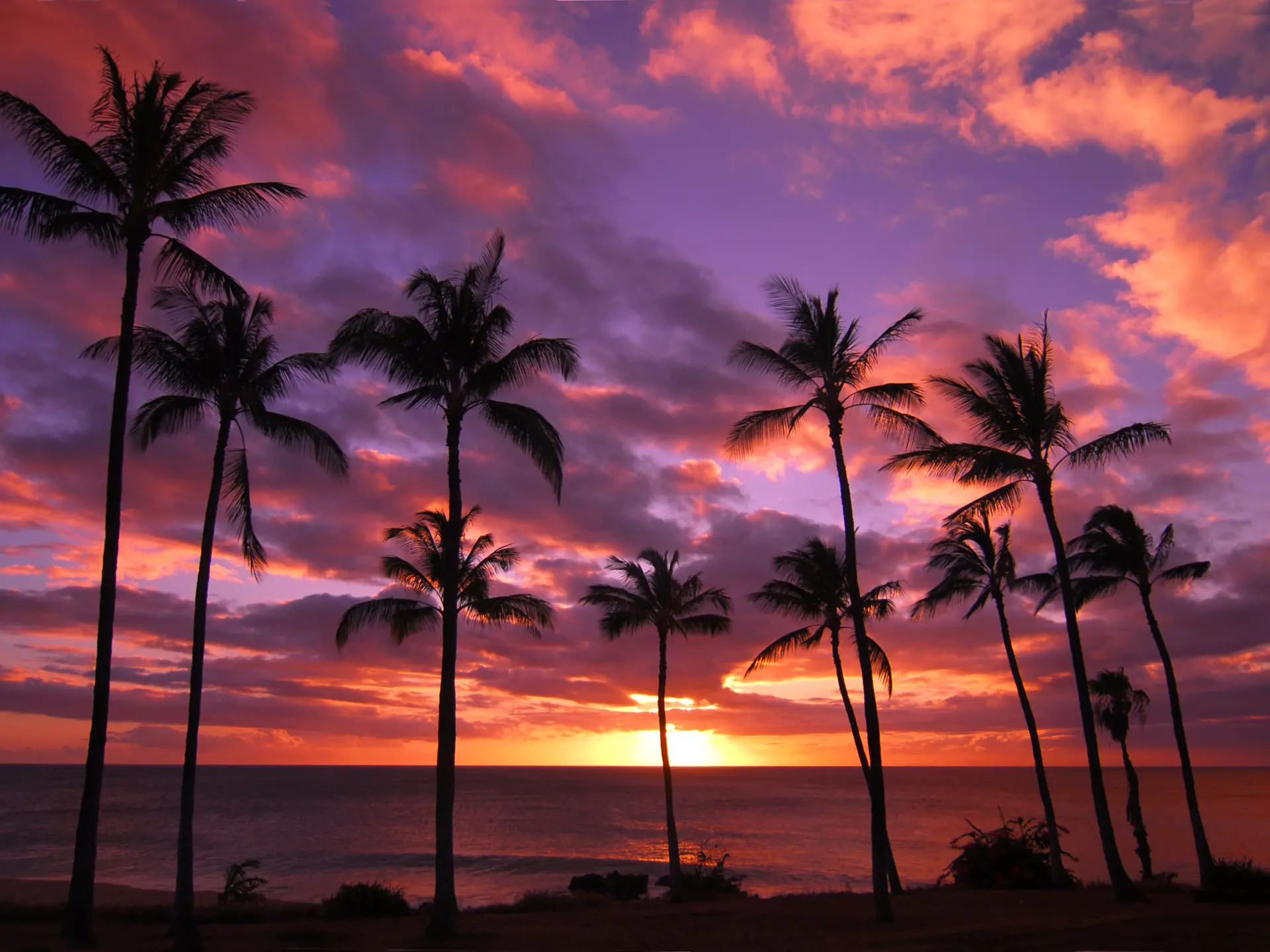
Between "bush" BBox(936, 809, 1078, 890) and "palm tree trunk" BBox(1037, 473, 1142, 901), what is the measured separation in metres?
8.60

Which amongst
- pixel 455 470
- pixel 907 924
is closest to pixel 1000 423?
pixel 907 924

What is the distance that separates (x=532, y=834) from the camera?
74500 millimetres

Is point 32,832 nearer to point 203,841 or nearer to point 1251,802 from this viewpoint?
point 203,841

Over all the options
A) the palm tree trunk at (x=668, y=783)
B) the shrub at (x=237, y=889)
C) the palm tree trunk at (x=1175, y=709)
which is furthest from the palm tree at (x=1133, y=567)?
the shrub at (x=237, y=889)

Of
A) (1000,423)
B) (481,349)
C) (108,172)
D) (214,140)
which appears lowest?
(1000,423)

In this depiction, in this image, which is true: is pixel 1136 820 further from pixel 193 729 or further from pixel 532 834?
pixel 532 834

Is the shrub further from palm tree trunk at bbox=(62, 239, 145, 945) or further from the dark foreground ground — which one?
palm tree trunk at bbox=(62, 239, 145, 945)

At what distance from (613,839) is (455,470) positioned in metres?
64.4

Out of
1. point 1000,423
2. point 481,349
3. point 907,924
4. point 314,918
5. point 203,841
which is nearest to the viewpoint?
point 907,924

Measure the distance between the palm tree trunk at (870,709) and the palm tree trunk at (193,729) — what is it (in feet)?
42.1

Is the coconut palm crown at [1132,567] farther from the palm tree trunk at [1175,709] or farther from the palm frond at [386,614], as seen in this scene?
the palm frond at [386,614]

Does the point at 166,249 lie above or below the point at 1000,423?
above

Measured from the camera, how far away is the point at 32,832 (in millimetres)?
72938

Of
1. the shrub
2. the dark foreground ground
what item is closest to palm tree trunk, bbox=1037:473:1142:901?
the dark foreground ground
